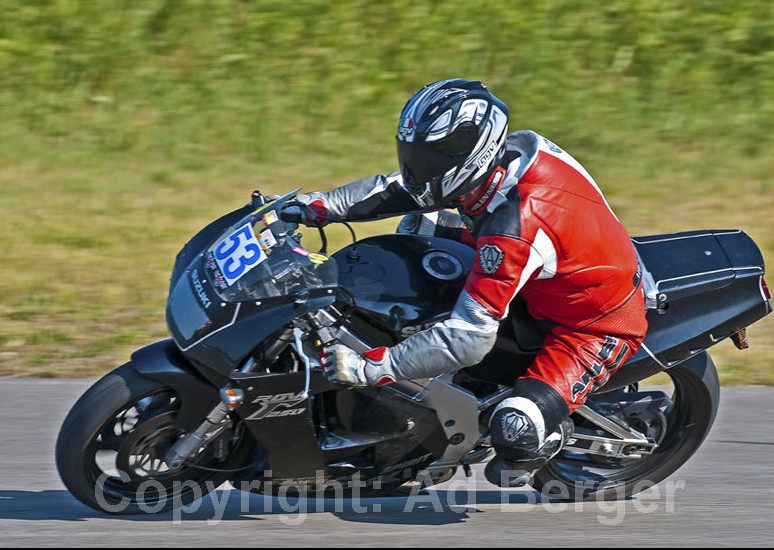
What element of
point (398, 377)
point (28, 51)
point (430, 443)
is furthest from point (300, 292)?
point (28, 51)

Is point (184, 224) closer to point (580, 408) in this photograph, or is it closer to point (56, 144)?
point (56, 144)

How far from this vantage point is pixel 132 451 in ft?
14.8

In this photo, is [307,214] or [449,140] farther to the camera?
[307,214]

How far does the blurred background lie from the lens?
9.25m

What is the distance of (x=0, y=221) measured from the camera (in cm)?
894

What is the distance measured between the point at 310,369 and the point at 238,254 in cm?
48

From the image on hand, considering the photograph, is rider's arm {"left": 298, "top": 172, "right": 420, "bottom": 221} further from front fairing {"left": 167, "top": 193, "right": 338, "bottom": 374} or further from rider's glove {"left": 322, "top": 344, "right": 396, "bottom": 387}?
rider's glove {"left": 322, "top": 344, "right": 396, "bottom": 387}

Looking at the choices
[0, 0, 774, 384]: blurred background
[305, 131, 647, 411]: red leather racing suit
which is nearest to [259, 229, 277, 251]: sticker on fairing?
[305, 131, 647, 411]: red leather racing suit

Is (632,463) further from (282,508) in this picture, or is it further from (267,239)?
(267,239)

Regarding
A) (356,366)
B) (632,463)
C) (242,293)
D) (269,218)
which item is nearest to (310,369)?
(356,366)

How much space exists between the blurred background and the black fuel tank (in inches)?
152

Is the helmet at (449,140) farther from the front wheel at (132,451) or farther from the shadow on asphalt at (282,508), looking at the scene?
the shadow on asphalt at (282,508)

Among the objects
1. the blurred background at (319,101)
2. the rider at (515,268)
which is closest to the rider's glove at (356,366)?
the rider at (515,268)

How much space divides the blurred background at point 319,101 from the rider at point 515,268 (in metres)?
4.15
